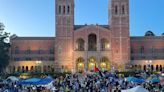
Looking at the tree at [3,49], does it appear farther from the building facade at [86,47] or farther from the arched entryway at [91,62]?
the arched entryway at [91,62]

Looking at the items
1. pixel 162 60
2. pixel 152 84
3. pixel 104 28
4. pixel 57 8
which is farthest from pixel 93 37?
pixel 152 84

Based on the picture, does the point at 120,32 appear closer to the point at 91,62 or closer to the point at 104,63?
the point at 104,63

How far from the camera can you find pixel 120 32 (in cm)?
9144

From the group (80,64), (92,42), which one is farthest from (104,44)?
(80,64)

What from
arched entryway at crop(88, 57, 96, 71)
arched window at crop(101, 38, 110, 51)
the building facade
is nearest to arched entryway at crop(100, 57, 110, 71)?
the building facade

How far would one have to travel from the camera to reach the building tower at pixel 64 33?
3561 inches

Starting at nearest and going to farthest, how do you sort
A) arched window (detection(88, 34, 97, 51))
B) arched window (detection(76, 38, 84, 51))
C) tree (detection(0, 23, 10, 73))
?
tree (detection(0, 23, 10, 73)) → arched window (detection(76, 38, 84, 51)) → arched window (detection(88, 34, 97, 51))

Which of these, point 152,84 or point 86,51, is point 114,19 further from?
point 152,84

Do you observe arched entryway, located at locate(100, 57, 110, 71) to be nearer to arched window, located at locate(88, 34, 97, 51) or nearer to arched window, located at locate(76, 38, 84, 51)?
arched window, located at locate(88, 34, 97, 51)

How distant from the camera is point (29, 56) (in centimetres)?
9569

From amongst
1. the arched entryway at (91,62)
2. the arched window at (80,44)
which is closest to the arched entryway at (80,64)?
the arched entryway at (91,62)

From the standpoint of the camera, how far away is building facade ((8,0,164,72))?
3573 inches

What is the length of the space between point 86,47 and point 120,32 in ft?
25.8

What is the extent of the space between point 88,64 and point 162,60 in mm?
16697
